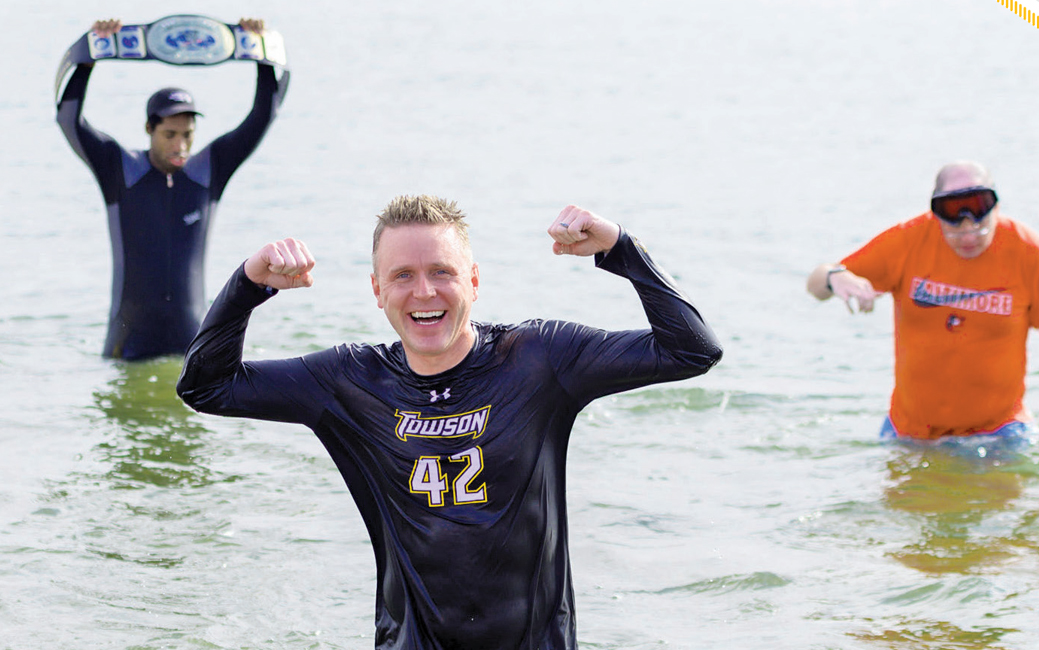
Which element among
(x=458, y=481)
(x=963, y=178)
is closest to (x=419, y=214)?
(x=458, y=481)

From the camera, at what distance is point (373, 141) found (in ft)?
77.7

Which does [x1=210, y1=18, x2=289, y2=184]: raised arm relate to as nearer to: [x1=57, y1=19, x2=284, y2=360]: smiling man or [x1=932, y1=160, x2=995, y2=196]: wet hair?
[x1=57, y1=19, x2=284, y2=360]: smiling man

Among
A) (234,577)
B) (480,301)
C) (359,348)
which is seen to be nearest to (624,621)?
(234,577)

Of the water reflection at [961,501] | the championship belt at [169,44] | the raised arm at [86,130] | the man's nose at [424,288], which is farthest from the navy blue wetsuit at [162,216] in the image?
the man's nose at [424,288]

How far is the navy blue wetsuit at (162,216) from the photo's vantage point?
897 cm

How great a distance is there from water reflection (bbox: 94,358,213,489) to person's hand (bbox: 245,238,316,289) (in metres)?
4.82

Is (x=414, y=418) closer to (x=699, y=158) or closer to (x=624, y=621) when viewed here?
(x=624, y=621)

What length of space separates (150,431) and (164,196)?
1554mm

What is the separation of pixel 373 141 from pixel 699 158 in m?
5.63

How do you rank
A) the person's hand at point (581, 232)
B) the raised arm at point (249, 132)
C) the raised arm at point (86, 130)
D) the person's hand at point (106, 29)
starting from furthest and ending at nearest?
the raised arm at point (249, 132) < the raised arm at point (86, 130) < the person's hand at point (106, 29) < the person's hand at point (581, 232)

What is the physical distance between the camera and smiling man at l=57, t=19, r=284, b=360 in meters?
8.90

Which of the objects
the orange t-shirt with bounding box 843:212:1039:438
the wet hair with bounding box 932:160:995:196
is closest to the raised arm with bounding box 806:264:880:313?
the orange t-shirt with bounding box 843:212:1039:438

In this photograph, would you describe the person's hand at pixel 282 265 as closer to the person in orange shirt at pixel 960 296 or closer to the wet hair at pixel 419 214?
the wet hair at pixel 419 214

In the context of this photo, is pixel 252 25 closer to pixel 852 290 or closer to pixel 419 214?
pixel 852 290
